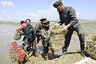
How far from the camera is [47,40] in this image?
11.7 ft

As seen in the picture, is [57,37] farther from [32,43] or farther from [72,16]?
[32,43]

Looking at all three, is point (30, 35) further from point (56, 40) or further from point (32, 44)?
point (56, 40)

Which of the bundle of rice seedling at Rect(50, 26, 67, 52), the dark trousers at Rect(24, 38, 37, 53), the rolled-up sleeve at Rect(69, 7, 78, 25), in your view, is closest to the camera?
the bundle of rice seedling at Rect(50, 26, 67, 52)

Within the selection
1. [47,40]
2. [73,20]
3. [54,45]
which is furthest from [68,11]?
[47,40]

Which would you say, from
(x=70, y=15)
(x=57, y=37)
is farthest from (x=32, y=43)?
(x=70, y=15)

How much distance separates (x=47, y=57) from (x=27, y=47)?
1.42 meters

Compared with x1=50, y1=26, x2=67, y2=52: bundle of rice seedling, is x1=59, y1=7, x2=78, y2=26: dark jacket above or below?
above

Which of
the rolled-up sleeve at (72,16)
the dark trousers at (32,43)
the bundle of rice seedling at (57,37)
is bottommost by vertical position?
the dark trousers at (32,43)

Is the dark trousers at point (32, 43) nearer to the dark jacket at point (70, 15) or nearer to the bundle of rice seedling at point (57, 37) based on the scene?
the bundle of rice seedling at point (57, 37)

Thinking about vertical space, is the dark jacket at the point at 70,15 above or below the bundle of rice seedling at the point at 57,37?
above

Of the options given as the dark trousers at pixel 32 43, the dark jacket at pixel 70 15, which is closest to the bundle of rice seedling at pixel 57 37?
the dark jacket at pixel 70 15

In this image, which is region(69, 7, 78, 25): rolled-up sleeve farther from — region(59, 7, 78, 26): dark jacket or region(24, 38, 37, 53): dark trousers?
region(24, 38, 37, 53): dark trousers

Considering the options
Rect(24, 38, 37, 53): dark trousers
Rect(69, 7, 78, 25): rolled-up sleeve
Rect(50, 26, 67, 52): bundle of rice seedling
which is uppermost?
Rect(69, 7, 78, 25): rolled-up sleeve

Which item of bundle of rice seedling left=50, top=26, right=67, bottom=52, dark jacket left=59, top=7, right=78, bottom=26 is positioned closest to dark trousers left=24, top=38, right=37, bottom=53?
bundle of rice seedling left=50, top=26, right=67, bottom=52
